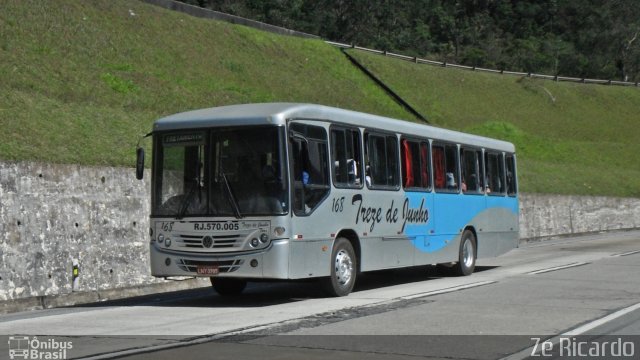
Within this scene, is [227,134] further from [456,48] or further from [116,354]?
[456,48]

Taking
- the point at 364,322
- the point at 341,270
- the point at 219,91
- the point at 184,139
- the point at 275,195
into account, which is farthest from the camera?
the point at 219,91

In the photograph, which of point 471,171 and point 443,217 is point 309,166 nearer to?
point 443,217

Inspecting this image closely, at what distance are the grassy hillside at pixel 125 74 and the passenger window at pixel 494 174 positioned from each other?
8164mm

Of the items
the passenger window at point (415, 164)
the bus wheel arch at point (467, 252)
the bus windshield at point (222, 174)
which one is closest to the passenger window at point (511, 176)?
the bus wheel arch at point (467, 252)

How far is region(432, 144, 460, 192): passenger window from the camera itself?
19.2m

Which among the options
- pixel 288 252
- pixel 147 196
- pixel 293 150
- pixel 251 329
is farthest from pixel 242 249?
pixel 147 196

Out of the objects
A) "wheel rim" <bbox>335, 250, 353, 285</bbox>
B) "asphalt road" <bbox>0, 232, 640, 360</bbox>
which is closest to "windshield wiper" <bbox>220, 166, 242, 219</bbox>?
"asphalt road" <bbox>0, 232, 640, 360</bbox>

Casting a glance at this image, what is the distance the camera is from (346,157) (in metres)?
15.6

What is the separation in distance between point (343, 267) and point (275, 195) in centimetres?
218

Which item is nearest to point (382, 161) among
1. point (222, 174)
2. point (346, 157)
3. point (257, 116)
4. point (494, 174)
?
point (346, 157)

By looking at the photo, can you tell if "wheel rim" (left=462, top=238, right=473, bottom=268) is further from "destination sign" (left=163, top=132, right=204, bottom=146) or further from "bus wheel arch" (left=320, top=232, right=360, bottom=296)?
"destination sign" (left=163, top=132, right=204, bottom=146)

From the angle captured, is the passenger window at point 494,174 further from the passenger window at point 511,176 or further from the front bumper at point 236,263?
the front bumper at point 236,263

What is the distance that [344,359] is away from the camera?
935 cm

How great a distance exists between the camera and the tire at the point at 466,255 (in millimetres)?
20484
